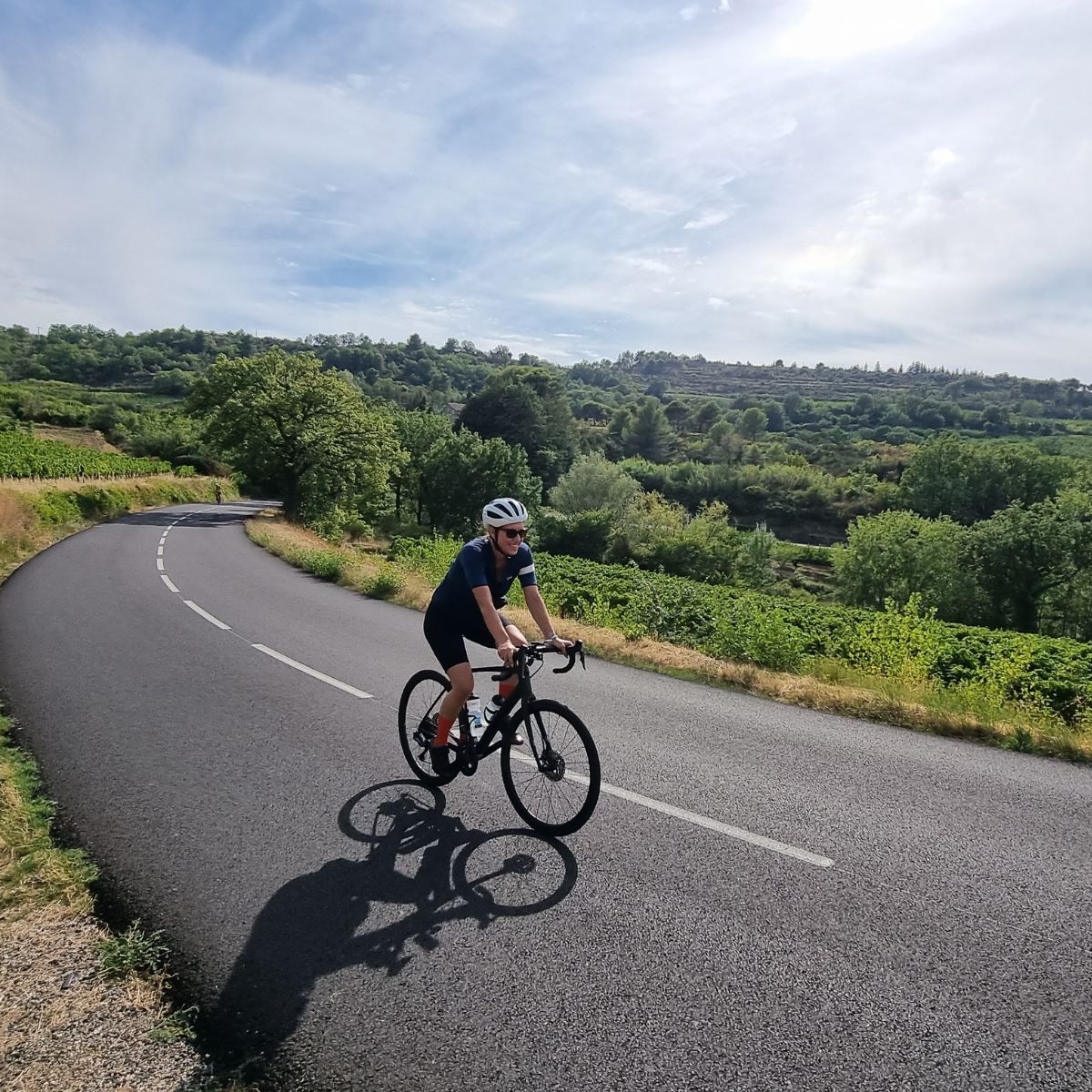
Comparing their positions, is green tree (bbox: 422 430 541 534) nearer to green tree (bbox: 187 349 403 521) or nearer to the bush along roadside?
green tree (bbox: 187 349 403 521)

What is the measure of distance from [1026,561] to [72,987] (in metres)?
42.3

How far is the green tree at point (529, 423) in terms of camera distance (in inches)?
3282

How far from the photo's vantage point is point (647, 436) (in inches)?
5305

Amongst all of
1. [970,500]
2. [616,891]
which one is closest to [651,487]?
[970,500]

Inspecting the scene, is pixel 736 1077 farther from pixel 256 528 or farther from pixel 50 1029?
pixel 256 528

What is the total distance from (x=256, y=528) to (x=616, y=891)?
26345 millimetres

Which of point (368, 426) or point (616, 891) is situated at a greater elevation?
point (368, 426)

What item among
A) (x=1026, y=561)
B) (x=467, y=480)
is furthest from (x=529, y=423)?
(x=1026, y=561)

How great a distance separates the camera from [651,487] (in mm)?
100938

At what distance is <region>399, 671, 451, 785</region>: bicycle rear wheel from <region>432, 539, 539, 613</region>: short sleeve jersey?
0.74 meters

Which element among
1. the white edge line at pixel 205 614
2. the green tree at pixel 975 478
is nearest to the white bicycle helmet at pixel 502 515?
the white edge line at pixel 205 614

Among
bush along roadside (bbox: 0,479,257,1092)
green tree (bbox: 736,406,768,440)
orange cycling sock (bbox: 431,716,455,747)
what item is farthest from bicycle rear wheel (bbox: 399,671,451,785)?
green tree (bbox: 736,406,768,440)

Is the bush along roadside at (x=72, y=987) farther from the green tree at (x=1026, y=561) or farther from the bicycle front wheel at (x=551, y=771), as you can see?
the green tree at (x=1026, y=561)

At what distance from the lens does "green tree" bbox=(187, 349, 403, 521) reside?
38.2 metres
